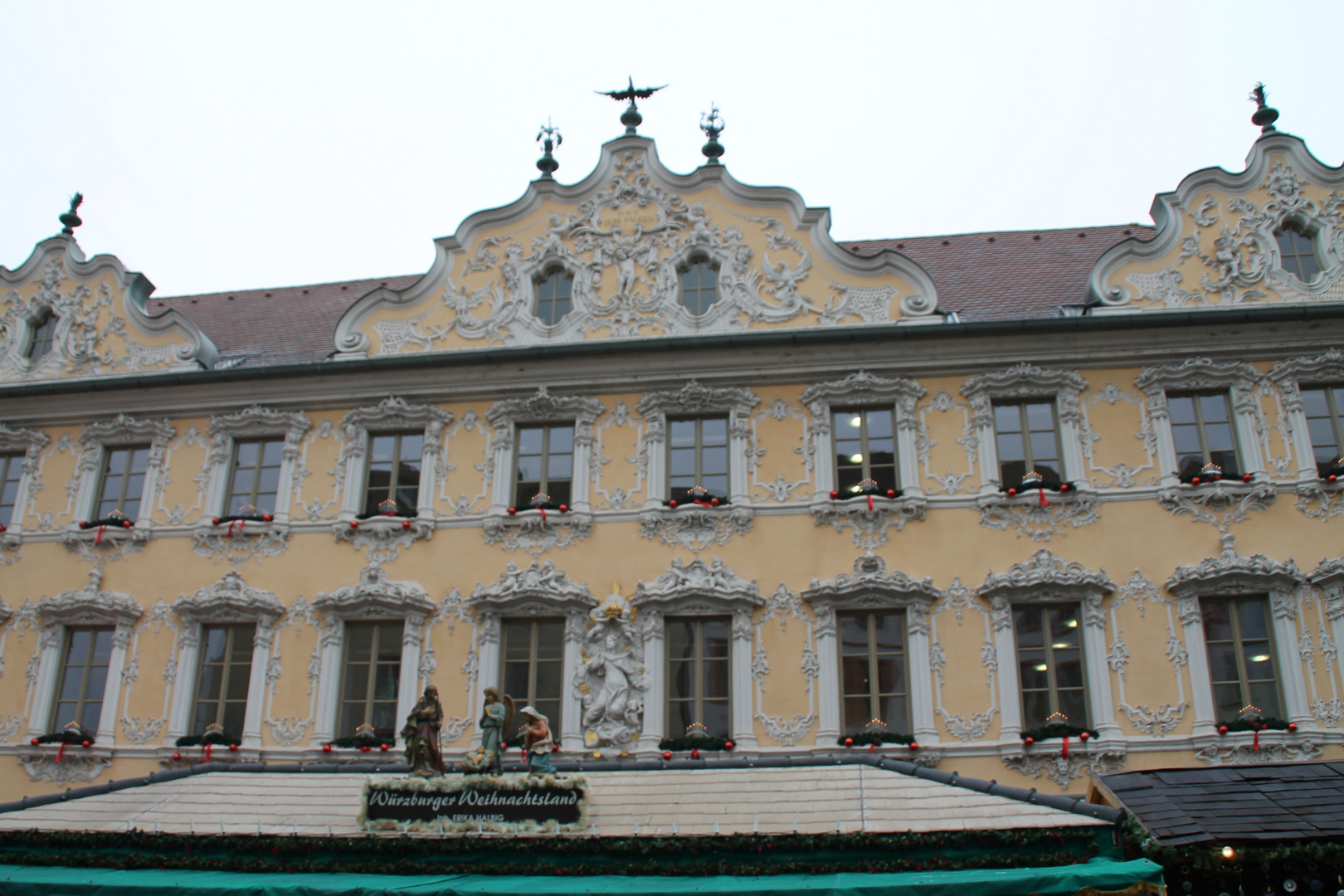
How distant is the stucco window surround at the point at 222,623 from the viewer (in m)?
16.8

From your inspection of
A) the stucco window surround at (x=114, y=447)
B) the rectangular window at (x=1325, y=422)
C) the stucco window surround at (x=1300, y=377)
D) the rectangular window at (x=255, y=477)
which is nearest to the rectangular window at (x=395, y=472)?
the rectangular window at (x=255, y=477)

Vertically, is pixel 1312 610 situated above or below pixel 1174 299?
below

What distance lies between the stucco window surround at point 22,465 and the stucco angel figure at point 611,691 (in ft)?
34.6

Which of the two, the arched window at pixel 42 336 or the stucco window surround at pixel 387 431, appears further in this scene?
the arched window at pixel 42 336

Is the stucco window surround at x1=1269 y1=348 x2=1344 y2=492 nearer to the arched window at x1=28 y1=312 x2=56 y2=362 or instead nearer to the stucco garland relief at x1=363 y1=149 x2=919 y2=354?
the stucco garland relief at x1=363 y1=149 x2=919 y2=354

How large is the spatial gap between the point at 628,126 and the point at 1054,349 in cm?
855

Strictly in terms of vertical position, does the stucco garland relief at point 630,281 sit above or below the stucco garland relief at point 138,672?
above

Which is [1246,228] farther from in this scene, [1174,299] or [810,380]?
[810,380]

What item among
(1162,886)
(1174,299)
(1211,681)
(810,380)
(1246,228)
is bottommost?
(1162,886)

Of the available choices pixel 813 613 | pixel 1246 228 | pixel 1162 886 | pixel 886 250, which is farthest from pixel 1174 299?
pixel 1162 886

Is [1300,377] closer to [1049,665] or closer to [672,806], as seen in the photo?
[1049,665]

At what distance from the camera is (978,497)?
53.5 feet

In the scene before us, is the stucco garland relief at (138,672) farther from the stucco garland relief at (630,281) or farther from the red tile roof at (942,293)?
the stucco garland relief at (630,281)

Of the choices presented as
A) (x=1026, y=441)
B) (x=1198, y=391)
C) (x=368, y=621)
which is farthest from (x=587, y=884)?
(x=1198, y=391)
